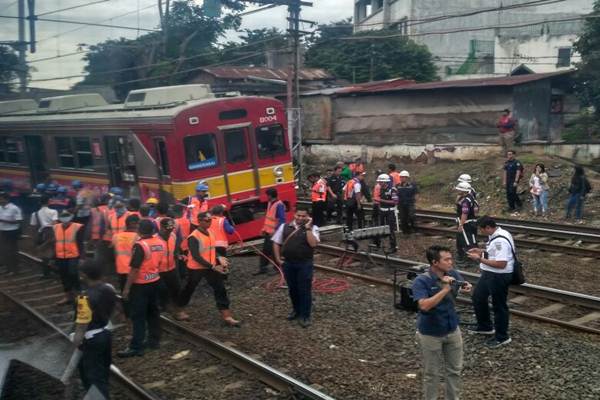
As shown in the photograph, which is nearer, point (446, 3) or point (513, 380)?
point (513, 380)

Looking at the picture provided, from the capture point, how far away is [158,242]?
26.2ft

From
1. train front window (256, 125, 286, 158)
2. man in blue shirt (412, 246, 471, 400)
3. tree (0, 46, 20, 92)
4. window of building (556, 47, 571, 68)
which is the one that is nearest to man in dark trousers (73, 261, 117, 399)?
man in blue shirt (412, 246, 471, 400)

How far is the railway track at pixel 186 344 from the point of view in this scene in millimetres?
6672

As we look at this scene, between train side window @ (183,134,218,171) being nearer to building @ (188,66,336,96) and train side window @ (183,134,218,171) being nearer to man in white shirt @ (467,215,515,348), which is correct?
man in white shirt @ (467,215,515,348)

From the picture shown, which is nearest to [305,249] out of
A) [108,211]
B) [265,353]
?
[265,353]

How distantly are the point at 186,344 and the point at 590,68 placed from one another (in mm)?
22169

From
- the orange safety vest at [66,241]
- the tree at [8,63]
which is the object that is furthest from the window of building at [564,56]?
the orange safety vest at [66,241]

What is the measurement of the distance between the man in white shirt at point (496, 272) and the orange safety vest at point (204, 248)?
339 cm

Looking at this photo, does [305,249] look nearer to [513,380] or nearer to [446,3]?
[513,380]

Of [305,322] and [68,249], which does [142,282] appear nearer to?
[305,322]

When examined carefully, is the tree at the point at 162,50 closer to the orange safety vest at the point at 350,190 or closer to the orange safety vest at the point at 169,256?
the orange safety vest at the point at 350,190

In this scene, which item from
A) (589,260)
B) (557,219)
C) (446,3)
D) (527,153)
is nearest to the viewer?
(589,260)

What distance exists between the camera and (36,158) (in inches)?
690

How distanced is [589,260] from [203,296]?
7.28m
